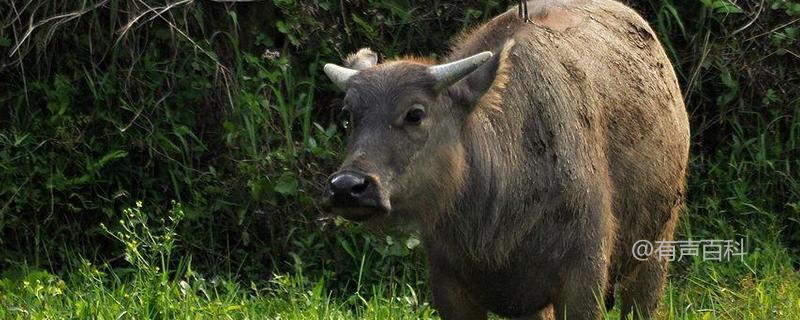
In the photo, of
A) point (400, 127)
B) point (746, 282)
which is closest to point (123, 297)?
point (400, 127)

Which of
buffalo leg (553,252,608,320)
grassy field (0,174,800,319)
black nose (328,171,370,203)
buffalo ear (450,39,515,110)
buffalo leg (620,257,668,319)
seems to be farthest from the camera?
buffalo leg (620,257,668,319)

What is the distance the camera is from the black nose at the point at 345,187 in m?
5.25

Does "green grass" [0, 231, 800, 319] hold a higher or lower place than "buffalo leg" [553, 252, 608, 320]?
lower

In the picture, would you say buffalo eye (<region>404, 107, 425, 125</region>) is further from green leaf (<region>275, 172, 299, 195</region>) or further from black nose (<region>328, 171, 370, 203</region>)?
green leaf (<region>275, 172, 299, 195</region>)

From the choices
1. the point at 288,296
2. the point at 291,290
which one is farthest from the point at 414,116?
the point at 288,296

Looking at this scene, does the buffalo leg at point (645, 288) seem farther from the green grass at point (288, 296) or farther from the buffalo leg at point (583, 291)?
the buffalo leg at point (583, 291)

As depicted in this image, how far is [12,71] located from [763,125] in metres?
3.92

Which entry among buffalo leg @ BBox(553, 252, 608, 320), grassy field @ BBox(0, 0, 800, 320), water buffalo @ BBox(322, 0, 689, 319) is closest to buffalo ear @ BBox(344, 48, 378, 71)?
water buffalo @ BBox(322, 0, 689, 319)

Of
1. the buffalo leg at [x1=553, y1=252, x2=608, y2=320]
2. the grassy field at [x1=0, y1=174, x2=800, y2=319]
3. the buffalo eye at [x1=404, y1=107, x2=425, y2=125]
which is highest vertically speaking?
the buffalo eye at [x1=404, y1=107, x2=425, y2=125]

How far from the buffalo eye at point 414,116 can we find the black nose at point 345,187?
0.43m

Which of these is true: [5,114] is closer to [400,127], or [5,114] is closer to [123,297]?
[123,297]

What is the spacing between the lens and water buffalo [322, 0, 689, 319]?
5.59 meters

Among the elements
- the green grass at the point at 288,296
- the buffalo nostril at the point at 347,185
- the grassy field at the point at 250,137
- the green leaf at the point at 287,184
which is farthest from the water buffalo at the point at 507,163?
the green leaf at the point at 287,184

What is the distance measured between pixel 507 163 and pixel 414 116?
46 centimetres
